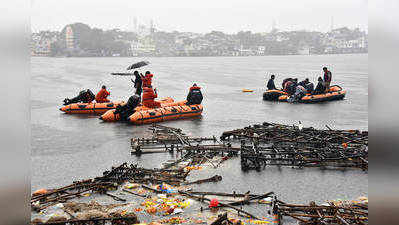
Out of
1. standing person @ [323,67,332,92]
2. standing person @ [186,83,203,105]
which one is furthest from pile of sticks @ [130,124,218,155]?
standing person @ [323,67,332,92]

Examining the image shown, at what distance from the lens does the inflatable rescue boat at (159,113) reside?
89.0 feet

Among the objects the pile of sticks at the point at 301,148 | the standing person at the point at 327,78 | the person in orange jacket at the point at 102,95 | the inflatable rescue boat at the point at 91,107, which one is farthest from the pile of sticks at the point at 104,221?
the standing person at the point at 327,78

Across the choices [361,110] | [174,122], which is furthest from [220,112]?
[361,110]

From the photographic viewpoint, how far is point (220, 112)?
116 ft

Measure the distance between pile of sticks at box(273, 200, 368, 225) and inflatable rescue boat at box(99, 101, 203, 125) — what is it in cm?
1695

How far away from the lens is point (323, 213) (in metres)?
10.8

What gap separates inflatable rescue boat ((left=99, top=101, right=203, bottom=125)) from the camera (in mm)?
27136

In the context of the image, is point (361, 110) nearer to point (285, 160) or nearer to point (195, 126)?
point (195, 126)

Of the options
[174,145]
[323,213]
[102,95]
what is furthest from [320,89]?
[323,213]

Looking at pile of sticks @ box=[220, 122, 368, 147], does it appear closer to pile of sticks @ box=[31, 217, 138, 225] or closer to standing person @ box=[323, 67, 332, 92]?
pile of sticks @ box=[31, 217, 138, 225]

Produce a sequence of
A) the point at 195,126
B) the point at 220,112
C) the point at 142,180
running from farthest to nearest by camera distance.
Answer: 1. the point at 220,112
2. the point at 195,126
3. the point at 142,180

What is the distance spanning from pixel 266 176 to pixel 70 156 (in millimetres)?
10392
